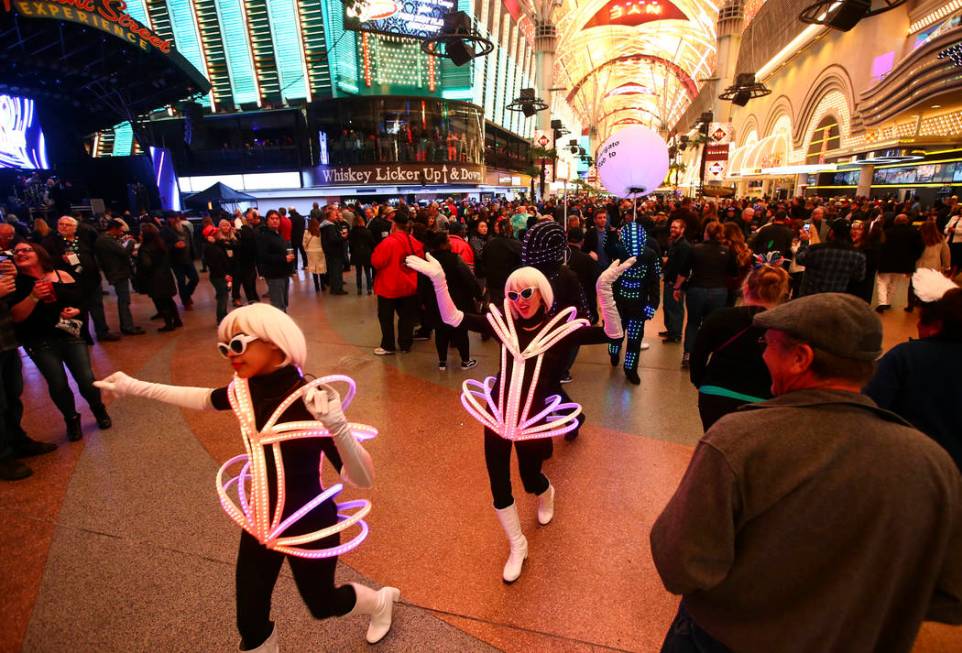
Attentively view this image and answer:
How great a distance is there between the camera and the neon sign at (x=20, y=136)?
18734 millimetres

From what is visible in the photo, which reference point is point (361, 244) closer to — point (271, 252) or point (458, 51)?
point (271, 252)

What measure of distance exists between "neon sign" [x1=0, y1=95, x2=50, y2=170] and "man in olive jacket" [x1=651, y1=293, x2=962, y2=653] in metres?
27.3

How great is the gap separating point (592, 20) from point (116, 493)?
226 ft

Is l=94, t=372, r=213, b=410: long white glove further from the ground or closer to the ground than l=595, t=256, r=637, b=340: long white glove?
closer to the ground

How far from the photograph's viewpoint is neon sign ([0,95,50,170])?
61.5ft

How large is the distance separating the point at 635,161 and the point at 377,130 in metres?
31.1

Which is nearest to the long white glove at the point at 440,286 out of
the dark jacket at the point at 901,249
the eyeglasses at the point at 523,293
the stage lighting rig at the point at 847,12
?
the eyeglasses at the point at 523,293

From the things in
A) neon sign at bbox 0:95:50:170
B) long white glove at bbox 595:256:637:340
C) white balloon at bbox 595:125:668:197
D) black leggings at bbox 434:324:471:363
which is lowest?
black leggings at bbox 434:324:471:363

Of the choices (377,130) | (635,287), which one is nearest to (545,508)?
(635,287)

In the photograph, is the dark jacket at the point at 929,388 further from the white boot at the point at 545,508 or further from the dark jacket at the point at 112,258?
the dark jacket at the point at 112,258

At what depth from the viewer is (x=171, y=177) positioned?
24.8m

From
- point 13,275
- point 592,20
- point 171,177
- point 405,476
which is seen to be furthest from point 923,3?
point 592,20

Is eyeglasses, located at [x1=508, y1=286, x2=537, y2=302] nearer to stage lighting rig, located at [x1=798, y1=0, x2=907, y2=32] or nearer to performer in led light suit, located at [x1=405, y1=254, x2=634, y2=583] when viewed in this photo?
performer in led light suit, located at [x1=405, y1=254, x2=634, y2=583]

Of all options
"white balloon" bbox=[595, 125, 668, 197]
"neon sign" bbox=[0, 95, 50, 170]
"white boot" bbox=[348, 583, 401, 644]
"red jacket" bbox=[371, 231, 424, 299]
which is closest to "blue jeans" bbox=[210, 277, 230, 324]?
"red jacket" bbox=[371, 231, 424, 299]
